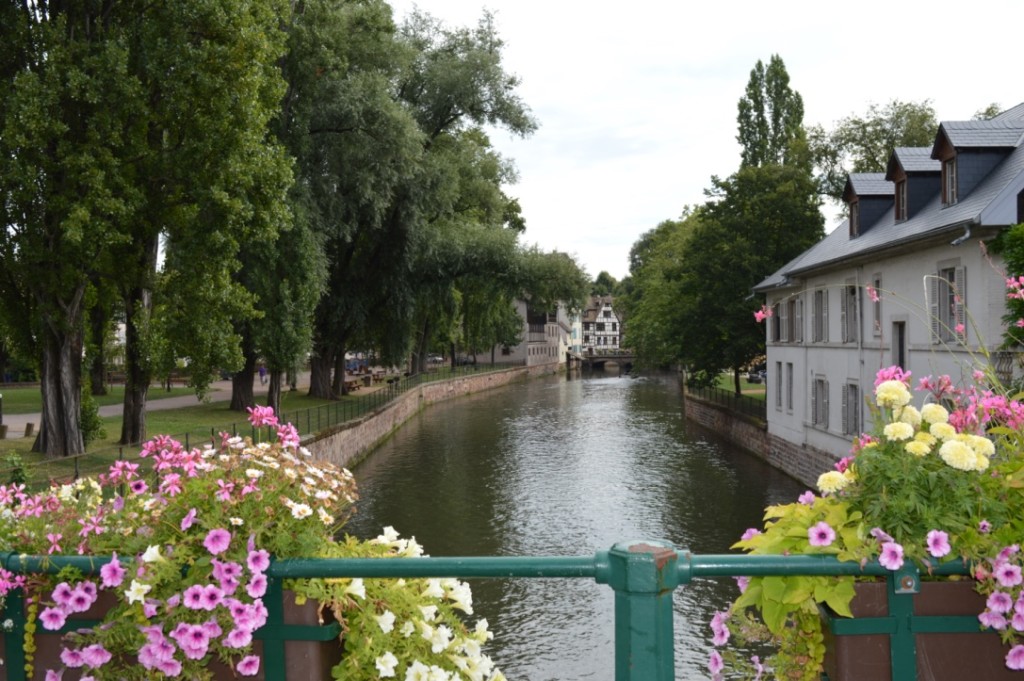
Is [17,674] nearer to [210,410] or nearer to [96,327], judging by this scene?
[96,327]

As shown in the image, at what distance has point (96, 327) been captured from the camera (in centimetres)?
3086

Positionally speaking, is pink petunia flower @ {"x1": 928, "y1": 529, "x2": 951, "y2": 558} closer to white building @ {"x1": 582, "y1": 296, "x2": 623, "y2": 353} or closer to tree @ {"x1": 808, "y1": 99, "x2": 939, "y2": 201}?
tree @ {"x1": 808, "y1": 99, "x2": 939, "y2": 201}

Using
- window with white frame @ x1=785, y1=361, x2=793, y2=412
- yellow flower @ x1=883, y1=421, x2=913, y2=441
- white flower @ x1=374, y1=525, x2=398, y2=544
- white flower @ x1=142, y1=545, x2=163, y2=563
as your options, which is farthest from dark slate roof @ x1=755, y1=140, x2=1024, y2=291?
white flower @ x1=142, y1=545, x2=163, y2=563

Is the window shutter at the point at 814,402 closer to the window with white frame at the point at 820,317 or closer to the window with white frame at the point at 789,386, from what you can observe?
the window with white frame at the point at 820,317

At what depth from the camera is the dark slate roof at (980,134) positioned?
1930cm

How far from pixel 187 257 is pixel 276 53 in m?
6.01

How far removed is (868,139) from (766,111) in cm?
1037

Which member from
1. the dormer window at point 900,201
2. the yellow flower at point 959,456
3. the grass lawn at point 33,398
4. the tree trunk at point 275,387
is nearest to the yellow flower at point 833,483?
the yellow flower at point 959,456

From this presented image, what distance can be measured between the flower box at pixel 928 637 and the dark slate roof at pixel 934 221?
16.3m

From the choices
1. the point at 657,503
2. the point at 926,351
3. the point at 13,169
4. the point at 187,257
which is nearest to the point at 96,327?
the point at 187,257

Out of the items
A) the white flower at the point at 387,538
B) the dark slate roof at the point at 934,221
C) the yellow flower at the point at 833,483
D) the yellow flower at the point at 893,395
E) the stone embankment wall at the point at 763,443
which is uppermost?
the dark slate roof at the point at 934,221

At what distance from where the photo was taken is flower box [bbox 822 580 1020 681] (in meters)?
2.58

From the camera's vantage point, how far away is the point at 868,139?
40.5 m

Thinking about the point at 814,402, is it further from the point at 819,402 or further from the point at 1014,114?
the point at 1014,114
